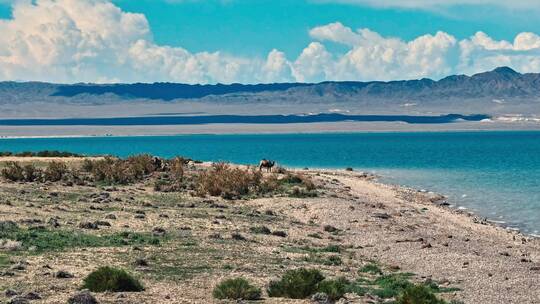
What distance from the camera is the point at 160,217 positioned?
32.6m

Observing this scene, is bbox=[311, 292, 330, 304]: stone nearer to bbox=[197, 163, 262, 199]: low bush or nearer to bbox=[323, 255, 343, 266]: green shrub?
bbox=[323, 255, 343, 266]: green shrub

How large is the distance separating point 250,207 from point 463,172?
→ 45489 mm

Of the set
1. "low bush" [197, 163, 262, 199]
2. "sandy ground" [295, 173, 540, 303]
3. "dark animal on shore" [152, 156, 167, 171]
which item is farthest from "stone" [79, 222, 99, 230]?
"dark animal on shore" [152, 156, 167, 171]

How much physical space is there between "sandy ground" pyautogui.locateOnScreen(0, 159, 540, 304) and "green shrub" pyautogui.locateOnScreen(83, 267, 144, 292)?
0.35 m

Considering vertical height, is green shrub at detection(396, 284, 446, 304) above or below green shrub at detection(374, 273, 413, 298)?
above

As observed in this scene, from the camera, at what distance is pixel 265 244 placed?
27.1 meters

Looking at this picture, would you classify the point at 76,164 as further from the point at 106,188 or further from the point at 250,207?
the point at 250,207

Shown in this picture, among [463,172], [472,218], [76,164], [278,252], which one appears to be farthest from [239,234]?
[463,172]

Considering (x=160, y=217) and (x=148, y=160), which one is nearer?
(x=160, y=217)

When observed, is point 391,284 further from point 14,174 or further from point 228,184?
point 14,174

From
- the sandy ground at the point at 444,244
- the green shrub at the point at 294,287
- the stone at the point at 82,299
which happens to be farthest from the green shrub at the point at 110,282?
the sandy ground at the point at 444,244

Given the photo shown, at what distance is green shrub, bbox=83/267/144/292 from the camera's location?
58.5 feet

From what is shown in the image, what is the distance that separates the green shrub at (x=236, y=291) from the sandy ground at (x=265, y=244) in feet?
1.08

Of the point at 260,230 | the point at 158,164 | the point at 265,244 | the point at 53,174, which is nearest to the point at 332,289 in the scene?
the point at 265,244
